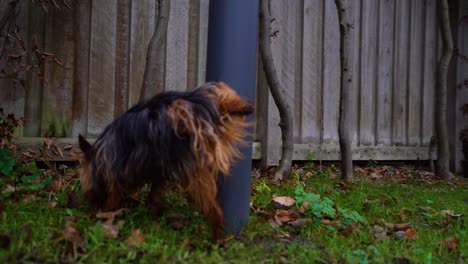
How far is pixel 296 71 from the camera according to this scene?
5.73 meters

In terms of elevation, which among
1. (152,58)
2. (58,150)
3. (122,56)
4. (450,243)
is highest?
(122,56)

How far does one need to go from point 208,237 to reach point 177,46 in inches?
105

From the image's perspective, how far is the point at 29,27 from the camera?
4285mm

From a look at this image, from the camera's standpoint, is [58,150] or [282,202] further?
[58,150]

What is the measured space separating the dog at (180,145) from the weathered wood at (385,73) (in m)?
4.23

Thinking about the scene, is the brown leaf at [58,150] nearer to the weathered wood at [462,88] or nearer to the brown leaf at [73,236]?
the brown leaf at [73,236]

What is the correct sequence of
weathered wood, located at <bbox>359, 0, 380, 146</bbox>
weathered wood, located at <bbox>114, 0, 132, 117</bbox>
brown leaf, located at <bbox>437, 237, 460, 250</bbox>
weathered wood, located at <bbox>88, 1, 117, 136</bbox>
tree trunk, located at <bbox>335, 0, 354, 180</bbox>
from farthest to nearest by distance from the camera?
weathered wood, located at <bbox>359, 0, 380, 146</bbox>, tree trunk, located at <bbox>335, 0, 354, 180</bbox>, weathered wood, located at <bbox>114, 0, 132, 117</bbox>, weathered wood, located at <bbox>88, 1, 117, 136</bbox>, brown leaf, located at <bbox>437, 237, 460, 250</bbox>

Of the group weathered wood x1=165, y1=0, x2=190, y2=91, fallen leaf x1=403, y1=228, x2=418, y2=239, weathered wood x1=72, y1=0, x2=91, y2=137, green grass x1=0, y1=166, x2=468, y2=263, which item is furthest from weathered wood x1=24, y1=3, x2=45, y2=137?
fallen leaf x1=403, y1=228, x2=418, y2=239

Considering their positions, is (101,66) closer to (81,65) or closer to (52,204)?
(81,65)

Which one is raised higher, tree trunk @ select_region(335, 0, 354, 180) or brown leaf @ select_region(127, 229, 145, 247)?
tree trunk @ select_region(335, 0, 354, 180)

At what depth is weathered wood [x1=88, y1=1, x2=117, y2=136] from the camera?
14.8 ft

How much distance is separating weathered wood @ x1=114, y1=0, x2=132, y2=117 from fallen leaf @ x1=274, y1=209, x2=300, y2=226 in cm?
Answer: 199

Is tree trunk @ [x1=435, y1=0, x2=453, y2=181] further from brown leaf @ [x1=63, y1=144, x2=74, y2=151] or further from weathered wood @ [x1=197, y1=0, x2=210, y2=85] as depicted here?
brown leaf @ [x1=63, y1=144, x2=74, y2=151]

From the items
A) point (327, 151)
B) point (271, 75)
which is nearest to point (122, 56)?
point (271, 75)
